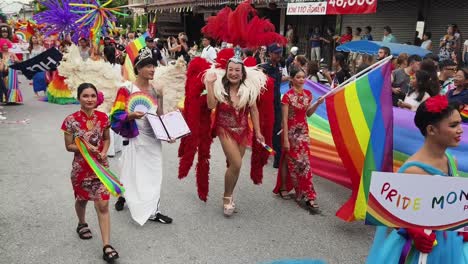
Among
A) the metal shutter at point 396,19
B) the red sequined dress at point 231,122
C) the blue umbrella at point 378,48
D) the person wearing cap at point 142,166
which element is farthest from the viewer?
the metal shutter at point 396,19

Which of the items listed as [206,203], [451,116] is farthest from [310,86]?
[451,116]

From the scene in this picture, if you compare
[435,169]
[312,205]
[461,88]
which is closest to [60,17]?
[312,205]

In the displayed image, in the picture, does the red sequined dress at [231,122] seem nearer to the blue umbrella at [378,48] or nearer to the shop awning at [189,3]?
the blue umbrella at [378,48]

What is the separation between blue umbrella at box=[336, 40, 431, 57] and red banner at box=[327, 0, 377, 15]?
72.3 inches

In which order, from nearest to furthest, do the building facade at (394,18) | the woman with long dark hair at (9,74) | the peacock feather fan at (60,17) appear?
the peacock feather fan at (60,17)
the woman with long dark hair at (9,74)
the building facade at (394,18)

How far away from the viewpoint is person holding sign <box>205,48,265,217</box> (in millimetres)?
4410

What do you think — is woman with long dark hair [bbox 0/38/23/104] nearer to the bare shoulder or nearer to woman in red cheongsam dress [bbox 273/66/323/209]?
woman in red cheongsam dress [bbox 273/66/323/209]

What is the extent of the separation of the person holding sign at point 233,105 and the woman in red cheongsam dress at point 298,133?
0.46 meters

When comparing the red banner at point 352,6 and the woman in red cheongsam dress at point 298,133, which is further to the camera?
the red banner at point 352,6

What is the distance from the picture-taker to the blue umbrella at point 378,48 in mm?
9320

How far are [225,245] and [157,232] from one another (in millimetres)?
701

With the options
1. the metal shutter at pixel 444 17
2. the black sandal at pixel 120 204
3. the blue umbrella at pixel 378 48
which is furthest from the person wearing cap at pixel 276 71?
the metal shutter at pixel 444 17

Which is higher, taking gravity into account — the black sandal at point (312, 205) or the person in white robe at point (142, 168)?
the person in white robe at point (142, 168)

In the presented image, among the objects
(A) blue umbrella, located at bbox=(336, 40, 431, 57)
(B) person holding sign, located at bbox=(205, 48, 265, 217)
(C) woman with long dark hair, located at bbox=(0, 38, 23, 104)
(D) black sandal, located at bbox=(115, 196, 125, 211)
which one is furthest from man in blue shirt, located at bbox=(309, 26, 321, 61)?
(D) black sandal, located at bbox=(115, 196, 125, 211)
